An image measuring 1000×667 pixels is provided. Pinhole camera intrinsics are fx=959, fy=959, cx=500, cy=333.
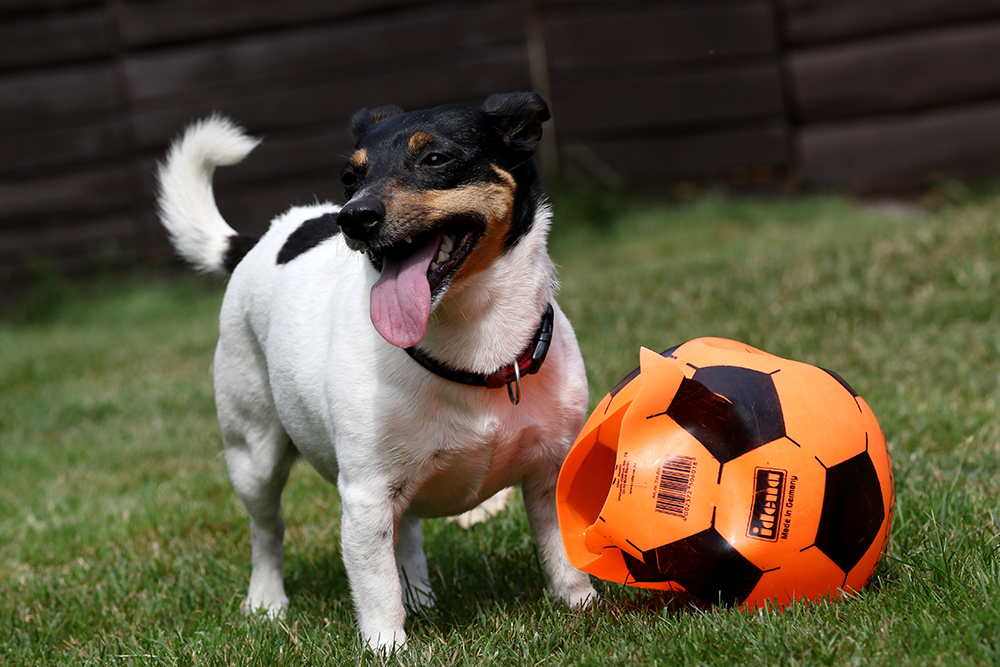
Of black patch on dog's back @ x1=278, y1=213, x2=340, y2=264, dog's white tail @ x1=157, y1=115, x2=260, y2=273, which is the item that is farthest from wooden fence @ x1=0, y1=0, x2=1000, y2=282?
black patch on dog's back @ x1=278, y1=213, x2=340, y2=264

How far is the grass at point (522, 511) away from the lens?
83.7 inches

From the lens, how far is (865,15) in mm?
8102

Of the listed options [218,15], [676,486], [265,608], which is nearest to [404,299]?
[676,486]

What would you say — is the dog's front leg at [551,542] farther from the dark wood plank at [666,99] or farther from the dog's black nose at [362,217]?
the dark wood plank at [666,99]

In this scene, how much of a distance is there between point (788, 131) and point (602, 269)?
222 centimetres

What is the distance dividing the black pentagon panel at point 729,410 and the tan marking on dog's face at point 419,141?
0.84m

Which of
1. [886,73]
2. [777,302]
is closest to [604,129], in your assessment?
[886,73]

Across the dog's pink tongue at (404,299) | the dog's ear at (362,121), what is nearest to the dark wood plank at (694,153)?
the dog's ear at (362,121)

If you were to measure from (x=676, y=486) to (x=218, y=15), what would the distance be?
8.14 m

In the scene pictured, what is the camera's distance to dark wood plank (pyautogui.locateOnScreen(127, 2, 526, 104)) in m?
8.62

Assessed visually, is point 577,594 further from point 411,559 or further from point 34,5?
point 34,5

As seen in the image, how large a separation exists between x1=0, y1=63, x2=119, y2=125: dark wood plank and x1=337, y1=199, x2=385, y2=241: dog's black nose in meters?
8.13

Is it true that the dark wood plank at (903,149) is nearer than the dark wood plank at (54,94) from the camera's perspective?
Yes

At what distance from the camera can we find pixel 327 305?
8.80ft
